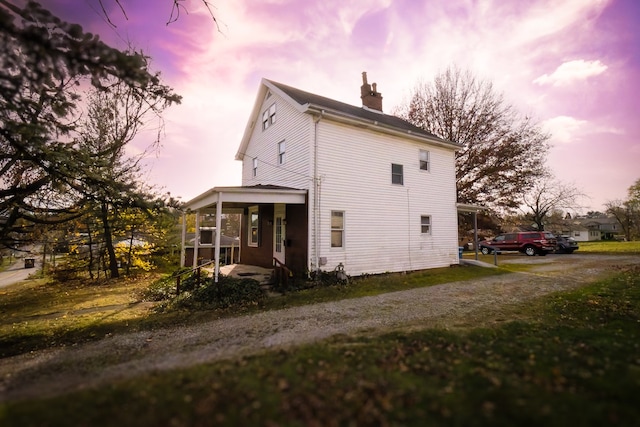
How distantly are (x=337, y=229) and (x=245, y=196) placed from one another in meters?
3.92

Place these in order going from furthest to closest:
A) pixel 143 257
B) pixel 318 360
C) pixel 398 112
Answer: pixel 398 112 → pixel 143 257 → pixel 318 360

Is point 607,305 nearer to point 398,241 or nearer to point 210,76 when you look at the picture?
point 398,241

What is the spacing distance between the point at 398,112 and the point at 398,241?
16.7 meters

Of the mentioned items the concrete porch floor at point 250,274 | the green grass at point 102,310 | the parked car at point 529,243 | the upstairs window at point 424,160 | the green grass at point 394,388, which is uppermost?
the upstairs window at point 424,160

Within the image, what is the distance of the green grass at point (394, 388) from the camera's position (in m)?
2.91

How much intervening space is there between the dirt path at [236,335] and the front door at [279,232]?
16.2ft

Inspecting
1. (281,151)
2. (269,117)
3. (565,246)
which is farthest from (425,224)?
(565,246)

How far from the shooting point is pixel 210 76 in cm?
840

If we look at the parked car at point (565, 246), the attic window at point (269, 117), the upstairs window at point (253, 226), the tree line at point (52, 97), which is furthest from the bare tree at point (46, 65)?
the parked car at point (565, 246)

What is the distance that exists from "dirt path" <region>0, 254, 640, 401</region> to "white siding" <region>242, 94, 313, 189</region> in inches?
215

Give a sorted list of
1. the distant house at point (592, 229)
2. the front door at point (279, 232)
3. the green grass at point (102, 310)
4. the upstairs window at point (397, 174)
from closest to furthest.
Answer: the green grass at point (102, 310) → the front door at point (279, 232) → the upstairs window at point (397, 174) → the distant house at point (592, 229)

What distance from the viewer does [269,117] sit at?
14.7 metres

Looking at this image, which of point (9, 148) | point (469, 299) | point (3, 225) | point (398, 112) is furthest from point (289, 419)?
point (398, 112)

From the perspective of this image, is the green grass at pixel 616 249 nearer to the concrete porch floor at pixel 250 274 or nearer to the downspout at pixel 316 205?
the downspout at pixel 316 205
